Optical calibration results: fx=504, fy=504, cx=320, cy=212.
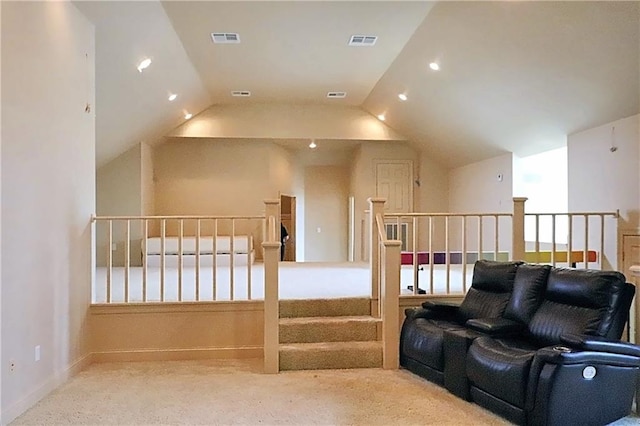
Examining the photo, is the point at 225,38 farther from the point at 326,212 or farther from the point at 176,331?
the point at 326,212

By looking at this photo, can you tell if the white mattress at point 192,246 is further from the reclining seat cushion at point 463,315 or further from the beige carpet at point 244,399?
the reclining seat cushion at point 463,315

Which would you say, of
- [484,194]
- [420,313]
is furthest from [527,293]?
[484,194]

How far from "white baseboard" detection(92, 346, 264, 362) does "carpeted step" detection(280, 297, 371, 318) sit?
1.53ft

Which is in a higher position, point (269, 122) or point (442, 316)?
point (269, 122)

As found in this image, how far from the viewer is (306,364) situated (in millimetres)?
4527

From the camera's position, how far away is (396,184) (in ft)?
33.4

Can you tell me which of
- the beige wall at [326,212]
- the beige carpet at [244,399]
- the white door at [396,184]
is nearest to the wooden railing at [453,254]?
the beige carpet at [244,399]

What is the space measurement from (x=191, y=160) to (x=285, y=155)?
6.64ft

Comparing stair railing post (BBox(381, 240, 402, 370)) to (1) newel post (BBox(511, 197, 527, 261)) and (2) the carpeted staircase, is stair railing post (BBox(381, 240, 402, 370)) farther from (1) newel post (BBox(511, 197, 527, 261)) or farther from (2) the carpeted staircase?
(1) newel post (BBox(511, 197, 527, 261))

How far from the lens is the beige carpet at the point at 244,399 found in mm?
3369

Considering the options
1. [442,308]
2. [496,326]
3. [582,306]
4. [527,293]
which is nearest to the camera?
[582,306]

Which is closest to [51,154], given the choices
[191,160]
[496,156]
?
[191,160]

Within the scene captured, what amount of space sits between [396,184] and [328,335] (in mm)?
5859

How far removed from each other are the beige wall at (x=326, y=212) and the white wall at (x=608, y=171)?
6213 mm
